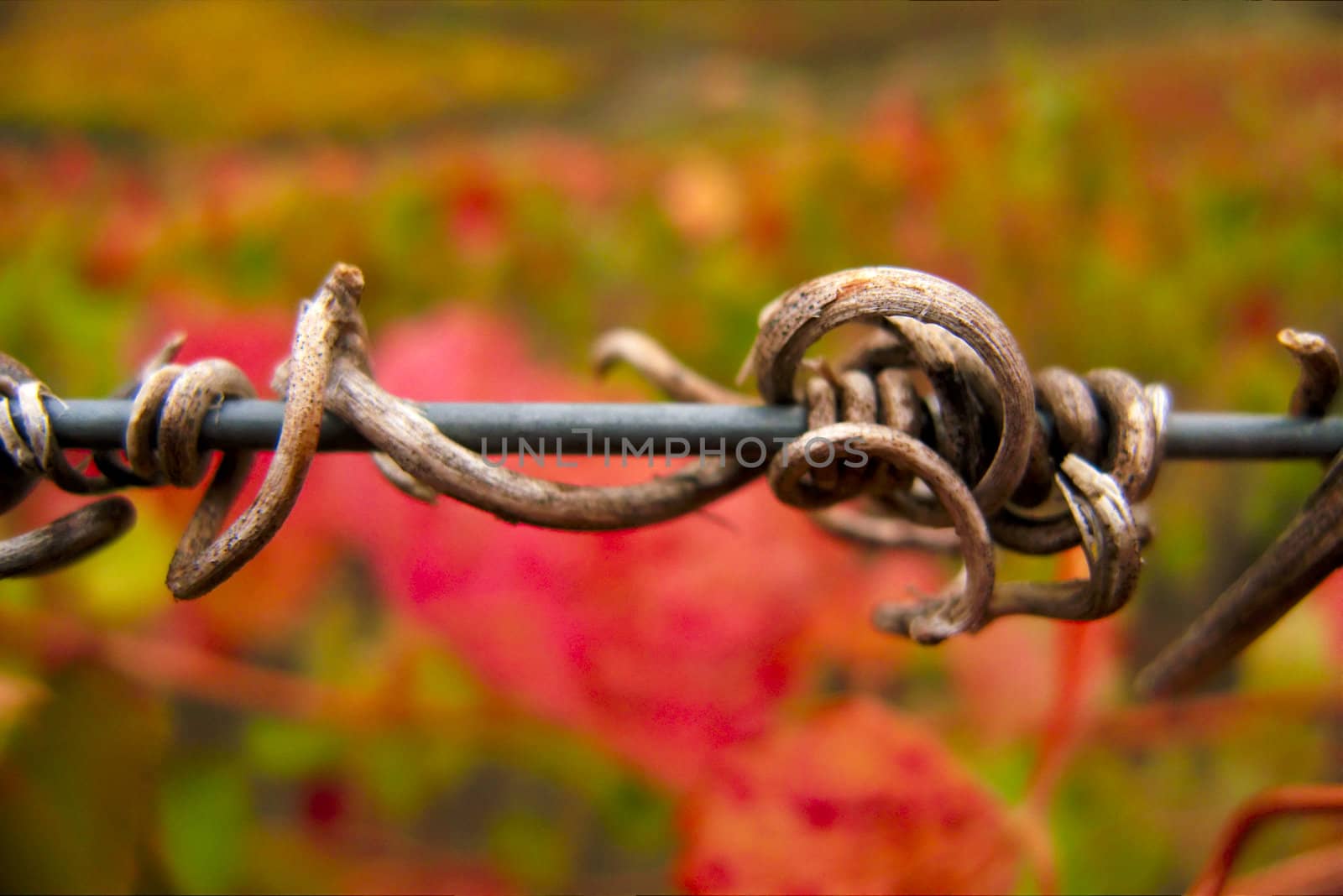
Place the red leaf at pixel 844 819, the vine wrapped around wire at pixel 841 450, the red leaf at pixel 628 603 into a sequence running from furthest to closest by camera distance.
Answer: the red leaf at pixel 628 603 → the red leaf at pixel 844 819 → the vine wrapped around wire at pixel 841 450

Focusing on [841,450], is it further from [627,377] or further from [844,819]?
[627,377]

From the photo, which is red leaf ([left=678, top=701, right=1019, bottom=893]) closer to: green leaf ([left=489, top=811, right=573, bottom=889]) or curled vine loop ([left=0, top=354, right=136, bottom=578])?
green leaf ([left=489, top=811, right=573, bottom=889])

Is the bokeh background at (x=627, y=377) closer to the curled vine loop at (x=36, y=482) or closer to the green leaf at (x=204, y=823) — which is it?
the green leaf at (x=204, y=823)

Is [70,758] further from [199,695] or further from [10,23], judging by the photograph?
[10,23]

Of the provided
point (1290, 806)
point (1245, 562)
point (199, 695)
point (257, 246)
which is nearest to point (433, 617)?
point (199, 695)

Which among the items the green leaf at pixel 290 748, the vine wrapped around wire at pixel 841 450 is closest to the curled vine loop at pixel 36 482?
the vine wrapped around wire at pixel 841 450

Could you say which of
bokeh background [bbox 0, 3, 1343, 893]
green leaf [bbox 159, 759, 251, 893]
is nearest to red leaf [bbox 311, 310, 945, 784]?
bokeh background [bbox 0, 3, 1343, 893]
